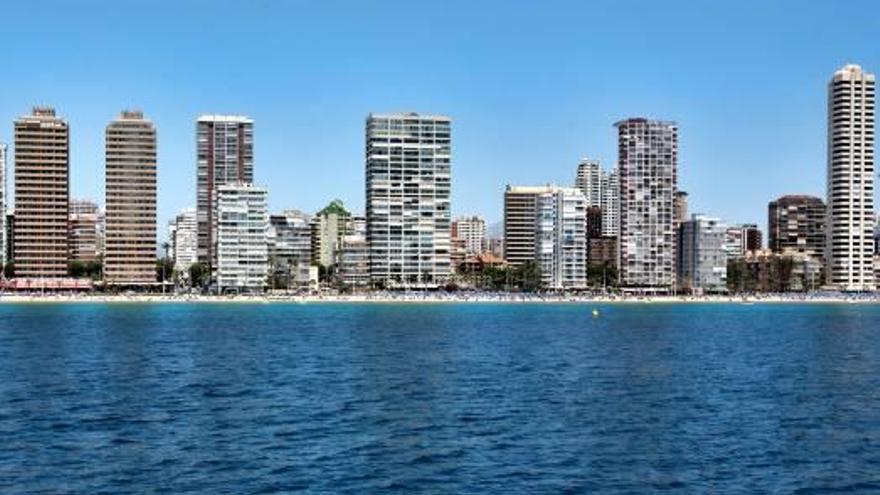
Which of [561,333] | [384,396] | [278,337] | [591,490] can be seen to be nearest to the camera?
[591,490]

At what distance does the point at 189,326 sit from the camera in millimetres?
164125

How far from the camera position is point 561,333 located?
5910 inches

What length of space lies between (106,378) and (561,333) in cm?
7979

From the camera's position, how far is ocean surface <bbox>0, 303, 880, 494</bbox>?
150 feet

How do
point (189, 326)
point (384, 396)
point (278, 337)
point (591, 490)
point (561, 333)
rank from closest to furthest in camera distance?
1. point (591, 490)
2. point (384, 396)
3. point (278, 337)
4. point (561, 333)
5. point (189, 326)

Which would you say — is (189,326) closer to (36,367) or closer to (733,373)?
(36,367)

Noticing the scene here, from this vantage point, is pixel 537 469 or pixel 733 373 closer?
pixel 537 469

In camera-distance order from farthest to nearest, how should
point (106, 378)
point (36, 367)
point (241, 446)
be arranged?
point (36, 367) → point (106, 378) → point (241, 446)

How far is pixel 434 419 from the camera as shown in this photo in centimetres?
6091

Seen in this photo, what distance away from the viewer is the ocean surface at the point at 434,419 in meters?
45.6

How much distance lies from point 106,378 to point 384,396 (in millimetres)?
22006

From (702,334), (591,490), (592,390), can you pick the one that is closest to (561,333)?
(702,334)

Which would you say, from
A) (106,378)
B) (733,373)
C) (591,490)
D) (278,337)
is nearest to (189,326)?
(278,337)

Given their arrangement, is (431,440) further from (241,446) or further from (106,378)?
(106,378)
